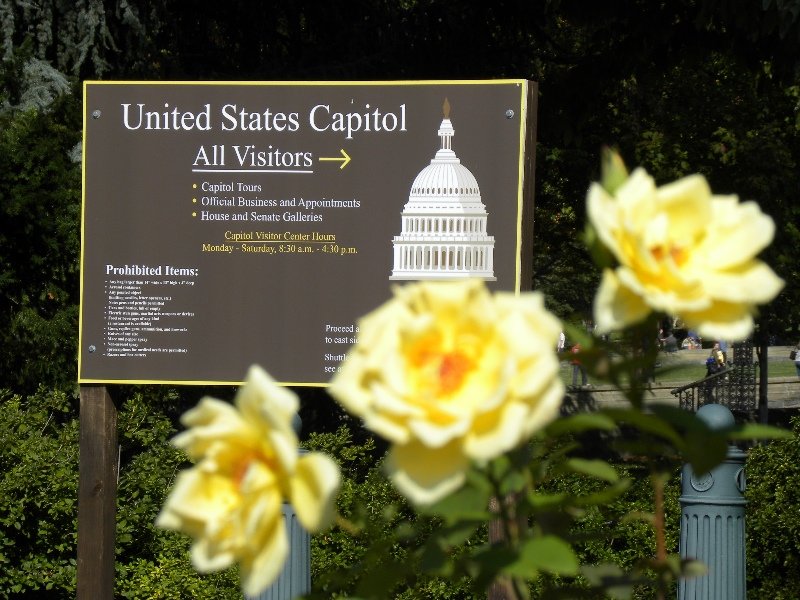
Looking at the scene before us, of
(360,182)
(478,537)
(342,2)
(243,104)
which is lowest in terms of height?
(478,537)

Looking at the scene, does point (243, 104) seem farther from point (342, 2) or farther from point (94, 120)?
point (342, 2)

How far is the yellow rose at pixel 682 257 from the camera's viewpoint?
78cm

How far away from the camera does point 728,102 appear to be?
14.6 metres

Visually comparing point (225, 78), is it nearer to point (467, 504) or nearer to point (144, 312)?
point (144, 312)

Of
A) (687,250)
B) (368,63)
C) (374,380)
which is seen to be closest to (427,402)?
(374,380)

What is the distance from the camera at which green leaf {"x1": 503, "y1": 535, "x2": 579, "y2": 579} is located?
77 cm

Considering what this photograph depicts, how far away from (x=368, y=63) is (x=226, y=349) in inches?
190

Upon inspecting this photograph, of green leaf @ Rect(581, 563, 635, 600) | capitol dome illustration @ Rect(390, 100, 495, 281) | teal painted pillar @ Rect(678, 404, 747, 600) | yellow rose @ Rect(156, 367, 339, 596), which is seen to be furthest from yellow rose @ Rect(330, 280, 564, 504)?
capitol dome illustration @ Rect(390, 100, 495, 281)

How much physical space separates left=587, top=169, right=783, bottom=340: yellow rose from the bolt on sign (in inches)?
153

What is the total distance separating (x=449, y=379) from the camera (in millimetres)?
714

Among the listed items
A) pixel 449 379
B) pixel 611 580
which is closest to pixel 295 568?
pixel 611 580

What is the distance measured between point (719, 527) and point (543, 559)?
3.49 metres

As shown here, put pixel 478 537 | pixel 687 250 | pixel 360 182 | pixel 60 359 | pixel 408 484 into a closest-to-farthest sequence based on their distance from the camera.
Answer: pixel 408 484, pixel 687 250, pixel 360 182, pixel 478 537, pixel 60 359

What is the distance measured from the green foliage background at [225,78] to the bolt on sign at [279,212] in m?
0.96
